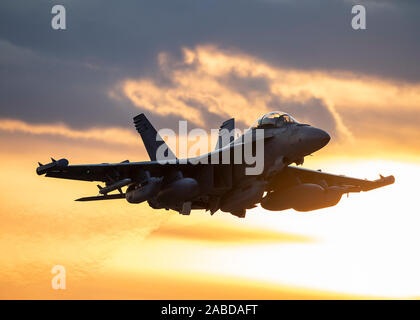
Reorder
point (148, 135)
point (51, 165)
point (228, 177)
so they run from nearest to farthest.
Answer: point (51, 165) < point (228, 177) < point (148, 135)

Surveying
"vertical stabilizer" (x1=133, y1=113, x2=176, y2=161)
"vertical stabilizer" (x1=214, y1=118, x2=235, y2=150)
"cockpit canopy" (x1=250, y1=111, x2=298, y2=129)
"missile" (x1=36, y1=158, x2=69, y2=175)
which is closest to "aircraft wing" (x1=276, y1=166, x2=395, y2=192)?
"vertical stabilizer" (x1=214, y1=118, x2=235, y2=150)

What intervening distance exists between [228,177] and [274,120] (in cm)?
406

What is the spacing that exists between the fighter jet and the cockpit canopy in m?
0.05

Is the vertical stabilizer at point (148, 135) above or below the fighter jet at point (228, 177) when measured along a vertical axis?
above

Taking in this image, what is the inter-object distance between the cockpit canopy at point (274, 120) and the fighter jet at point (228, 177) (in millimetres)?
51

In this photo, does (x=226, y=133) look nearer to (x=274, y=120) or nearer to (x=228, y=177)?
(x=228, y=177)

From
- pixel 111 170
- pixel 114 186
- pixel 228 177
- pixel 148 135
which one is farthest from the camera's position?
pixel 148 135

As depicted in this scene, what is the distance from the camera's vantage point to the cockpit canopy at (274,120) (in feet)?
102

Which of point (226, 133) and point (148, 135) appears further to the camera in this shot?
point (148, 135)

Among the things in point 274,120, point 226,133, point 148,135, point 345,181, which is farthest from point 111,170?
point 345,181

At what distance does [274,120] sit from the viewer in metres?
31.2

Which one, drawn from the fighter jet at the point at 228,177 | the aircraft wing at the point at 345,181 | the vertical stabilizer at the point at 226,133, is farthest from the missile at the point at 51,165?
the aircraft wing at the point at 345,181

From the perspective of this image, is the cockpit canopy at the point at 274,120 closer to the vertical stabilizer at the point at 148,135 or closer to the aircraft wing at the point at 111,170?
the aircraft wing at the point at 111,170
